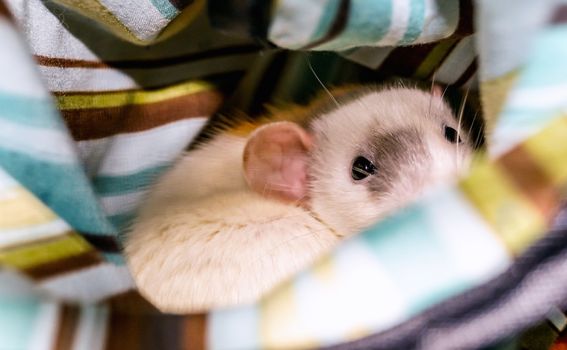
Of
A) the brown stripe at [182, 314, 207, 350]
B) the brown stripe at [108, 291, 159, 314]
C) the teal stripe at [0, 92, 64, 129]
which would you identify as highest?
the teal stripe at [0, 92, 64, 129]

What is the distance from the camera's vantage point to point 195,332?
1.66 feet

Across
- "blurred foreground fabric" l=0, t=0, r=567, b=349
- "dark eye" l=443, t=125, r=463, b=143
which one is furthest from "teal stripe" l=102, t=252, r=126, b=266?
"dark eye" l=443, t=125, r=463, b=143

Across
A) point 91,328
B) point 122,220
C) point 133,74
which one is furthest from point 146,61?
point 91,328

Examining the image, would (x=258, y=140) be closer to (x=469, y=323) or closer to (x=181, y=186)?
(x=181, y=186)

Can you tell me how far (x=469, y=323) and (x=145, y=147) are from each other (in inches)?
24.9

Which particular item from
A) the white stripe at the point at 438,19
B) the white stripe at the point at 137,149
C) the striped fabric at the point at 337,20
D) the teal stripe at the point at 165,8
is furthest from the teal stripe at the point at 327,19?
the white stripe at the point at 137,149

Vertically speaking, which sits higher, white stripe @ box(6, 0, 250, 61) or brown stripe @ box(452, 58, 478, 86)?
white stripe @ box(6, 0, 250, 61)

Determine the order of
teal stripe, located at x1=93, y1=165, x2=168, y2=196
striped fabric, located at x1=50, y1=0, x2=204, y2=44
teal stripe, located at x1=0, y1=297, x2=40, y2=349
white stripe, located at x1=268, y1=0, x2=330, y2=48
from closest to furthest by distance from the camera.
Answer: teal stripe, located at x1=0, y1=297, x2=40, y2=349, white stripe, located at x1=268, y1=0, x2=330, y2=48, striped fabric, located at x1=50, y1=0, x2=204, y2=44, teal stripe, located at x1=93, y1=165, x2=168, y2=196

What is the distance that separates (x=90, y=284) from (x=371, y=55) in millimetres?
626

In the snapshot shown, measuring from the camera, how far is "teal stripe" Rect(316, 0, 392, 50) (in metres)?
0.61

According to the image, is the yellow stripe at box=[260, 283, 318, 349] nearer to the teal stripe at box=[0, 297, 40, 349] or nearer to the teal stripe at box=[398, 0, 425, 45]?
the teal stripe at box=[0, 297, 40, 349]

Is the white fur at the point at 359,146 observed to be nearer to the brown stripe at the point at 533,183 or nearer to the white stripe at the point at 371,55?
the white stripe at the point at 371,55

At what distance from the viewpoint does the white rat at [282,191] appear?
0.84 meters

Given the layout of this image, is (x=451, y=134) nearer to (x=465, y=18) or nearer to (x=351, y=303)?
(x=465, y=18)
